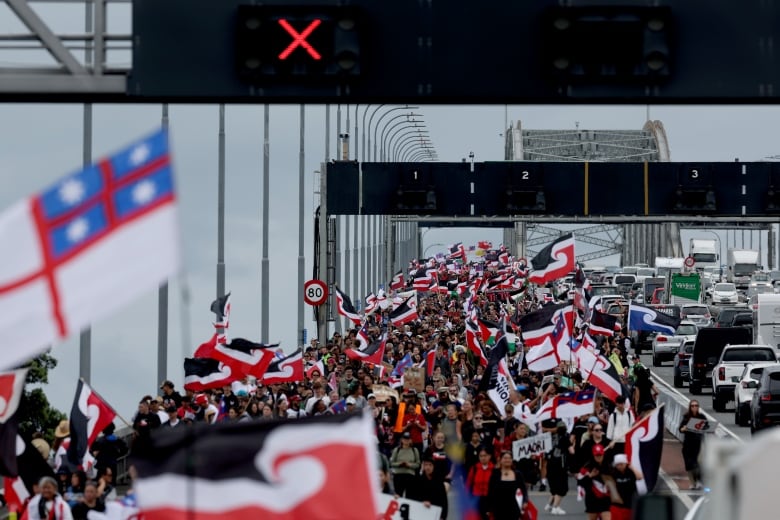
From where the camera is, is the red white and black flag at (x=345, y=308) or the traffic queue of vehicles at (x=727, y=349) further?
the red white and black flag at (x=345, y=308)

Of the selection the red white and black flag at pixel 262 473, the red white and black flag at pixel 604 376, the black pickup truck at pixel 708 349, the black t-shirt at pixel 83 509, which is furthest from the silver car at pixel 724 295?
the red white and black flag at pixel 262 473

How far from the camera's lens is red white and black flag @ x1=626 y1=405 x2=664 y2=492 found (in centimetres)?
2052

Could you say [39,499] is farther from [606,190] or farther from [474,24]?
[606,190]

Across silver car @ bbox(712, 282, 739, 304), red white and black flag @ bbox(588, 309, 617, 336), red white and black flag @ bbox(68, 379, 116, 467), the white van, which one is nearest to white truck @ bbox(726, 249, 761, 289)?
silver car @ bbox(712, 282, 739, 304)

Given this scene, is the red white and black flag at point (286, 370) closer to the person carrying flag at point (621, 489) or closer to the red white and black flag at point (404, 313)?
the person carrying flag at point (621, 489)

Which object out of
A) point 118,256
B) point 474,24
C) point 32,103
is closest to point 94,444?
point 32,103

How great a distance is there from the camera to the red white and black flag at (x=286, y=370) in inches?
1166

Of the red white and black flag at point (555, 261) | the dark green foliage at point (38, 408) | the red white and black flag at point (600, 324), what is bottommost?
the dark green foliage at point (38, 408)

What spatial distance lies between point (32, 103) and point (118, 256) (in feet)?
27.6


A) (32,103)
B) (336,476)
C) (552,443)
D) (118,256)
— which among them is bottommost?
(552,443)

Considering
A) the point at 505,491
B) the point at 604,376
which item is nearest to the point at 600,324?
the point at 604,376

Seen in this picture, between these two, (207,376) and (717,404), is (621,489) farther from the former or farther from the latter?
(717,404)

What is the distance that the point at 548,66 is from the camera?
16000 mm

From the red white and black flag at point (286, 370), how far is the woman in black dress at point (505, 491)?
1098 cm
